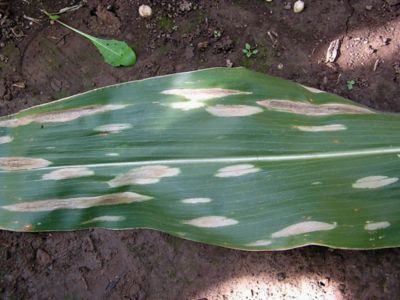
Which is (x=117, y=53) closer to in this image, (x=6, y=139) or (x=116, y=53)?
(x=116, y=53)

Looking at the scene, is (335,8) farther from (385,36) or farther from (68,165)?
(68,165)

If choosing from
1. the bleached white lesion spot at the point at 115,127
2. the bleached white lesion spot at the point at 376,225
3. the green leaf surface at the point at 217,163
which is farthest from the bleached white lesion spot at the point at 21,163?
the bleached white lesion spot at the point at 376,225

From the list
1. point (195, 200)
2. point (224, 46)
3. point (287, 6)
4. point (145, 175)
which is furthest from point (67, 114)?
point (287, 6)

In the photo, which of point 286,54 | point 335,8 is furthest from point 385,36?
point 286,54

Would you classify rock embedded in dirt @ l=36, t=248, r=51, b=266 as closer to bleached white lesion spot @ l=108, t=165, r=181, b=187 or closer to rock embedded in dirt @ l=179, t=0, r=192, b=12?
bleached white lesion spot @ l=108, t=165, r=181, b=187

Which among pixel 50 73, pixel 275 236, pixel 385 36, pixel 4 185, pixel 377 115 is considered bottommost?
pixel 275 236
